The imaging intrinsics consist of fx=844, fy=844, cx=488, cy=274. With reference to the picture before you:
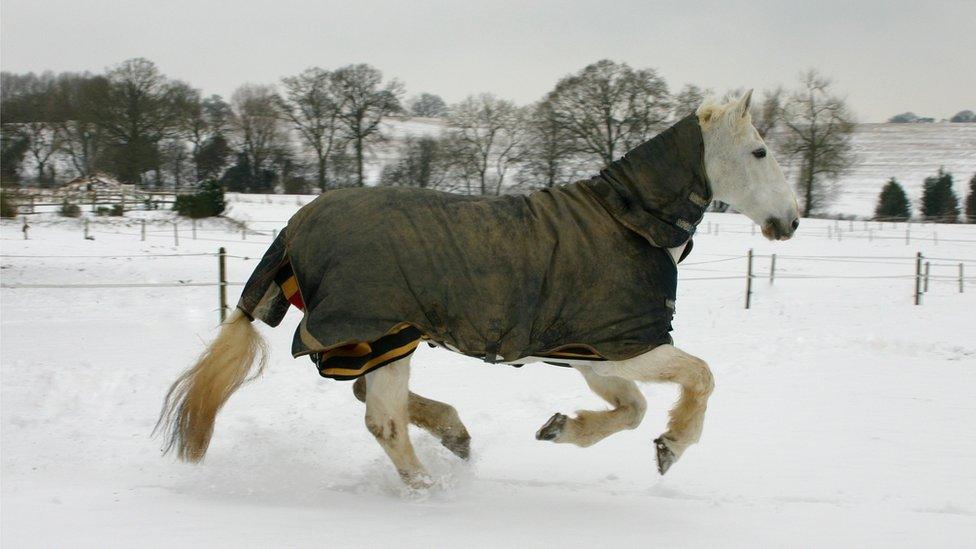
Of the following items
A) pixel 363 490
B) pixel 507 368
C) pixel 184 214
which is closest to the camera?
pixel 363 490

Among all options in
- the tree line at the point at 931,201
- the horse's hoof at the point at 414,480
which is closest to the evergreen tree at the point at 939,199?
the tree line at the point at 931,201

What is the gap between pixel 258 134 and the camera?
45.8 metres

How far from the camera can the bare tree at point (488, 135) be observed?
40.2 metres

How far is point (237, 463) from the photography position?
4.52 meters

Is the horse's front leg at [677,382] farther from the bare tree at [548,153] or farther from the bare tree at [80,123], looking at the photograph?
the bare tree at [80,123]

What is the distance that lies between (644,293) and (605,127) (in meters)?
35.4

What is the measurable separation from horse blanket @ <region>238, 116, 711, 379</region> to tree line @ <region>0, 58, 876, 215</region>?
3225 centimetres

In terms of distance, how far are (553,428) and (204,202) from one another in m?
22.7

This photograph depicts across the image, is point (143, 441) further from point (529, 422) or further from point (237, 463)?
point (529, 422)

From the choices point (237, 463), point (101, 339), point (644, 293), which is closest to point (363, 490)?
point (237, 463)

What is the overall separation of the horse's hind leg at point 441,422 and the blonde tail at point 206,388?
2.19 ft

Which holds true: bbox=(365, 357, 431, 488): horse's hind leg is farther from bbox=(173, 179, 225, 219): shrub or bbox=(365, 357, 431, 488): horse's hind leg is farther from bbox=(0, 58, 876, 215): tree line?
bbox=(0, 58, 876, 215): tree line

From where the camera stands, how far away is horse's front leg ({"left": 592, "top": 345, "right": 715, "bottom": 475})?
381 centimetres

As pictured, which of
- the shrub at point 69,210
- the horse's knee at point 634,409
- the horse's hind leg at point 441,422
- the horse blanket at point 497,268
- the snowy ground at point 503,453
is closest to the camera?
the snowy ground at point 503,453
